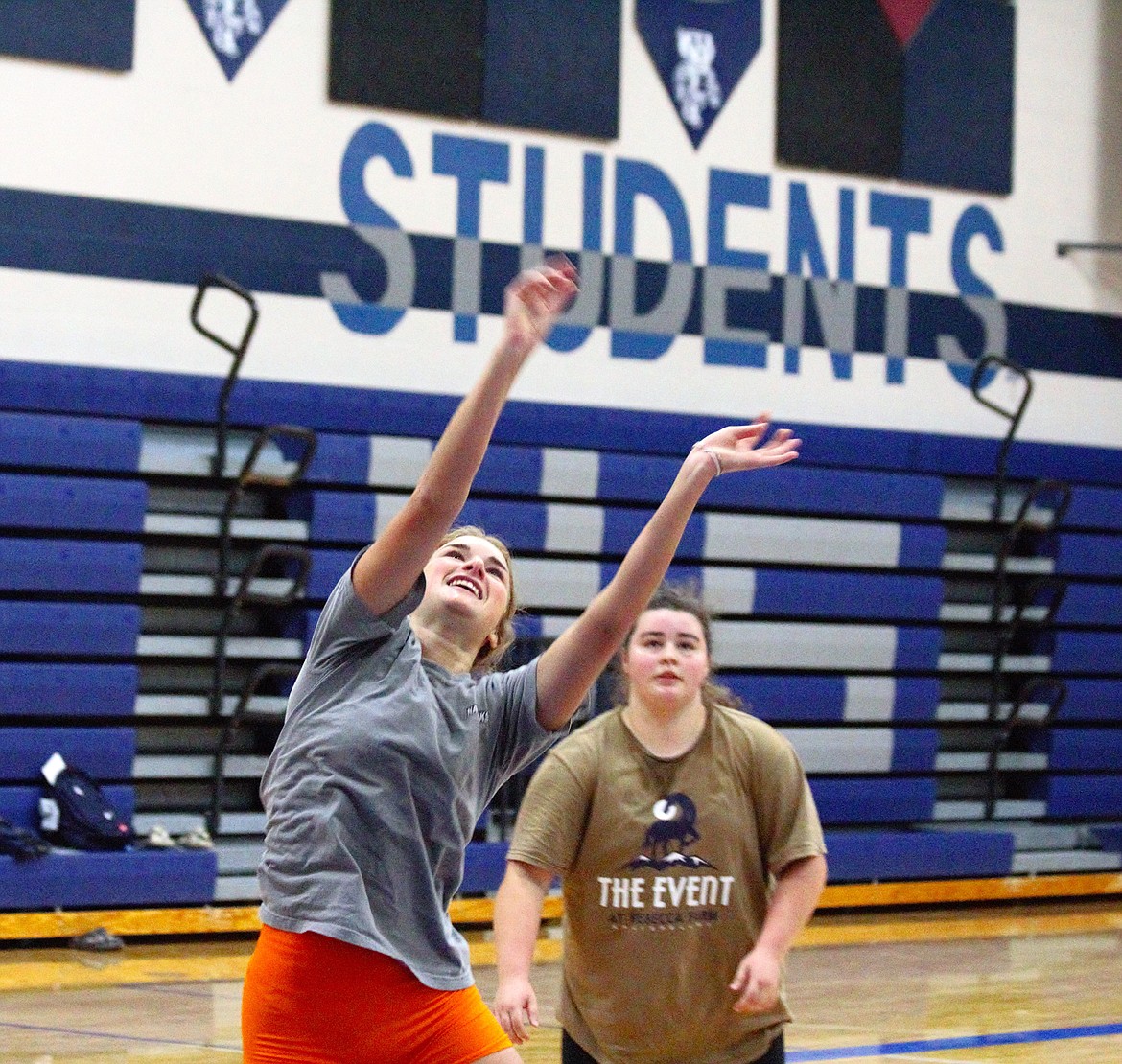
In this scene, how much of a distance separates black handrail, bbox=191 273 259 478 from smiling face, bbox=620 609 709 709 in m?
4.51

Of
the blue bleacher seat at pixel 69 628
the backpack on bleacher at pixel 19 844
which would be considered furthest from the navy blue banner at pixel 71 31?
the backpack on bleacher at pixel 19 844

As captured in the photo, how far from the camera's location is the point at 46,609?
24.0 feet

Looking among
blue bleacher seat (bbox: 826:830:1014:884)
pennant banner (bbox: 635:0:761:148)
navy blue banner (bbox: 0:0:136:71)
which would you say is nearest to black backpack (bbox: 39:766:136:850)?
navy blue banner (bbox: 0:0:136:71)

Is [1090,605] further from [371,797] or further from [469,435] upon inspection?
[469,435]

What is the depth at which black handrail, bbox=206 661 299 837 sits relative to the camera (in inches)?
299

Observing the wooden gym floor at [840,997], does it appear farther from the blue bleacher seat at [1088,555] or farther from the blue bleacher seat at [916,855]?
the blue bleacher seat at [1088,555]

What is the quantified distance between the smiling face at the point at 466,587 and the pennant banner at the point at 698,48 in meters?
6.83

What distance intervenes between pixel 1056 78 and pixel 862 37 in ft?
4.45

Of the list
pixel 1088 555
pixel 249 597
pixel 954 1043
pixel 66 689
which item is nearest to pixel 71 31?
pixel 249 597

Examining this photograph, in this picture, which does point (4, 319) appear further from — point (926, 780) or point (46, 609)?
point (926, 780)

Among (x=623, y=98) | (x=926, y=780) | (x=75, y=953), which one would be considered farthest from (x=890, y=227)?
(x=75, y=953)

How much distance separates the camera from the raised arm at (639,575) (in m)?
2.60

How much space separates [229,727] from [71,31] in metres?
2.98

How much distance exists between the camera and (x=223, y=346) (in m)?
7.49
